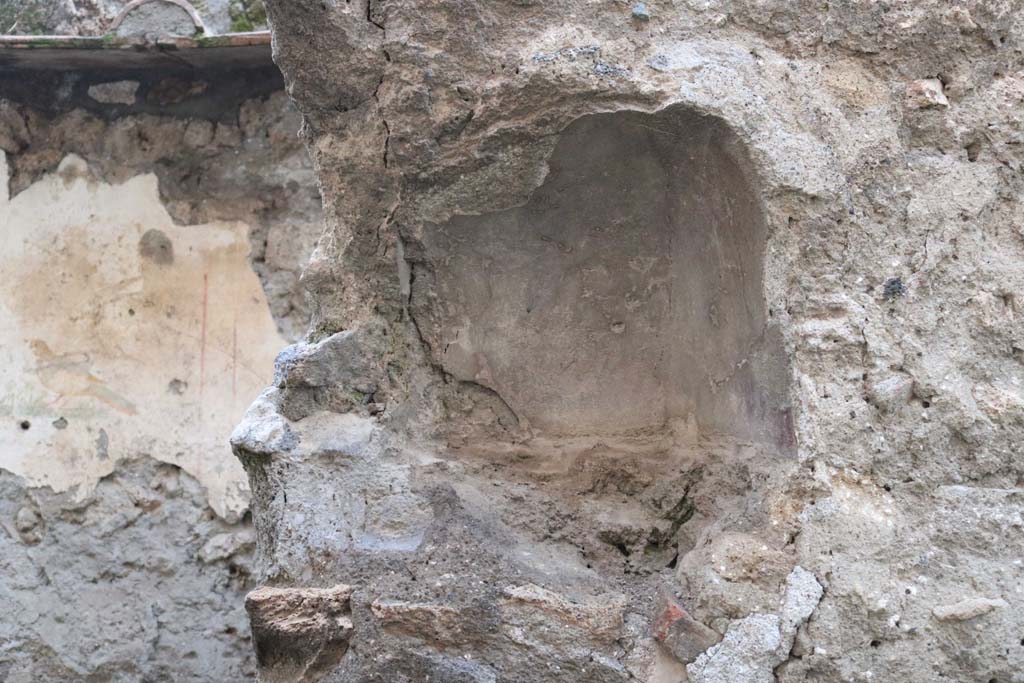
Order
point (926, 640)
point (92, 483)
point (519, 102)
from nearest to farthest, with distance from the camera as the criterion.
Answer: point (926, 640), point (519, 102), point (92, 483)

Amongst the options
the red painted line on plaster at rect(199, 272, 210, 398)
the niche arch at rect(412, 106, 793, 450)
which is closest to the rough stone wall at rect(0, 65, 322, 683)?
the red painted line on plaster at rect(199, 272, 210, 398)

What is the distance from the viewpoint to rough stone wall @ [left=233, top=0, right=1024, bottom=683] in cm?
171

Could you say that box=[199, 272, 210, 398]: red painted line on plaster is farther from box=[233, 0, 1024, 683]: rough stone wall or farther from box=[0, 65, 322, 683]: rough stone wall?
box=[233, 0, 1024, 683]: rough stone wall

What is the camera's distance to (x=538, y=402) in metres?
2.18

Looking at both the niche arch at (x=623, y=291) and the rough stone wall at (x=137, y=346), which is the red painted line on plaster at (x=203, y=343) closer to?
the rough stone wall at (x=137, y=346)

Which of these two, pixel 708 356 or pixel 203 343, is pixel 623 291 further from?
pixel 203 343

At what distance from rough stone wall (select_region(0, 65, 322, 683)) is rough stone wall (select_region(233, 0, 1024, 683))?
5.52 feet

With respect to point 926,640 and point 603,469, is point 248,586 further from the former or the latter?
point 926,640

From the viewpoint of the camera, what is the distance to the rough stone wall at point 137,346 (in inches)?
135

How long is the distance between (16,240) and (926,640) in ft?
10.9

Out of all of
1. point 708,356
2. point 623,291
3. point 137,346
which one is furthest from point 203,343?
point 708,356

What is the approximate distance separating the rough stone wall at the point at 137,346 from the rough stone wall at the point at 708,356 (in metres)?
1.68

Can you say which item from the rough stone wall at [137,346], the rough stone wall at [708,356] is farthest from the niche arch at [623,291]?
the rough stone wall at [137,346]

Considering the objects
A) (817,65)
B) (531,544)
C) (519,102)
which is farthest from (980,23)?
(531,544)
